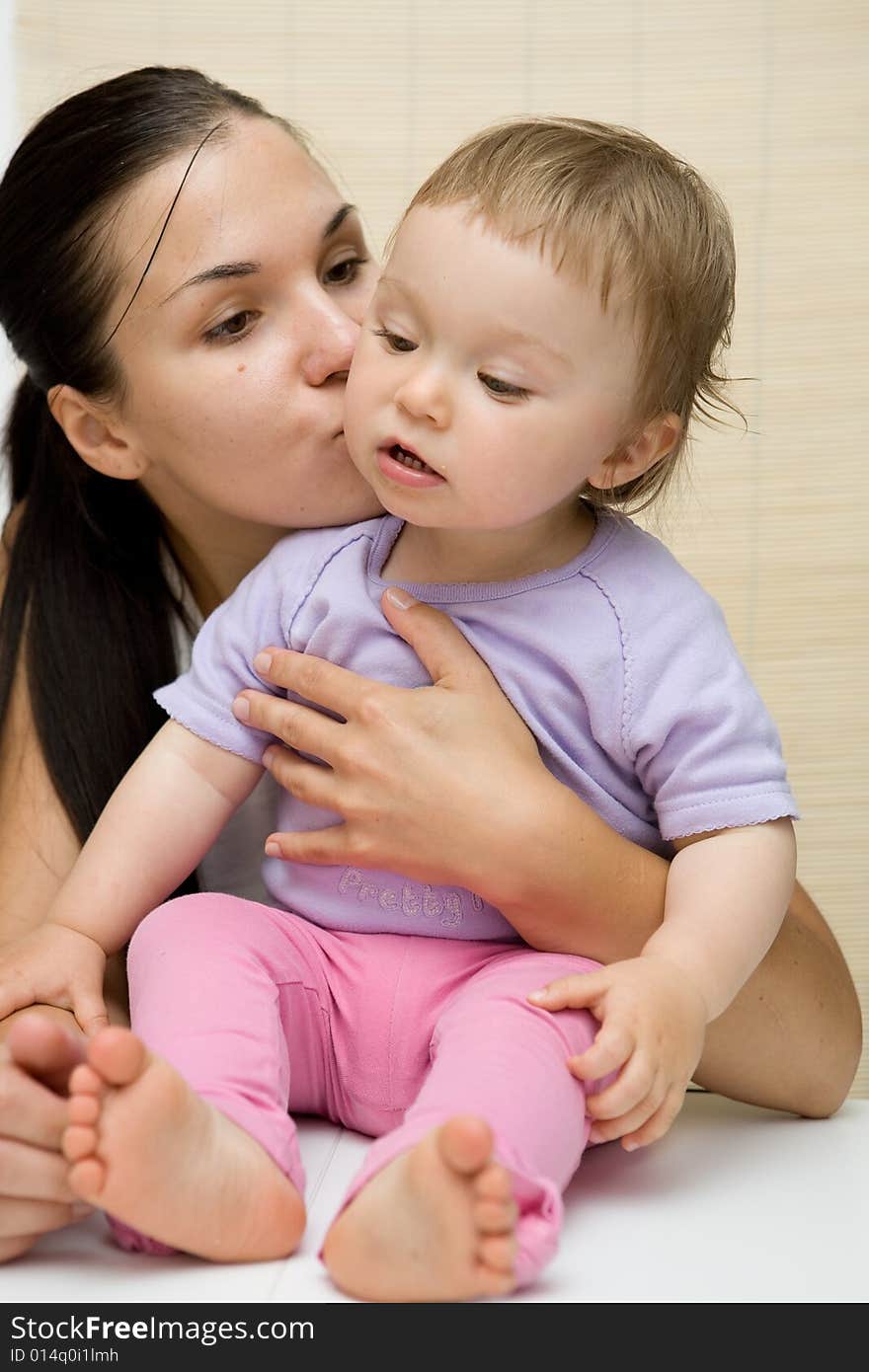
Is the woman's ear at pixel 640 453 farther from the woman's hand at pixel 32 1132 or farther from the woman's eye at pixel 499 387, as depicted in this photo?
the woman's hand at pixel 32 1132

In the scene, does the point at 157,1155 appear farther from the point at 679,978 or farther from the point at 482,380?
the point at 482,380

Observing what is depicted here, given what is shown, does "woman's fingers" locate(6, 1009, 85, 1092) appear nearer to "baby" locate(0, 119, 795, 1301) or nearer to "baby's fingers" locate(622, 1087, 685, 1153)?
"baby" locate(0, 119, 795, 1301)

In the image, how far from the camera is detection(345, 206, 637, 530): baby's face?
3.64 ft

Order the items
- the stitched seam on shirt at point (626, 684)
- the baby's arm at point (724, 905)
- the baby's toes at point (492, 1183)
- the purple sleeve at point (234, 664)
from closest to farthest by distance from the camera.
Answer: the baby's toes at point (492, 1183)
the baby's arm at point (724, 905)
the stitched seam on shirt at point (626, 684)
the purple sleeve at point (234, 664)

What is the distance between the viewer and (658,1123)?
105 cm

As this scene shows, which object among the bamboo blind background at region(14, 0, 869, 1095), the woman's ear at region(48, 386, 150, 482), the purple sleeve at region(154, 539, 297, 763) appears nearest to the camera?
the purple sleeve at region(154, 539, 297, 763)

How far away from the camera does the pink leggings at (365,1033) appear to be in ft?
3.12

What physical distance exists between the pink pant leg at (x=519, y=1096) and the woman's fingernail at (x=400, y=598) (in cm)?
31

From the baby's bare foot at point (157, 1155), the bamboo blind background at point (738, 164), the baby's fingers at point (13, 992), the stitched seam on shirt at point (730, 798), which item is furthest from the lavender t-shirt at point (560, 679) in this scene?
the bamboo blind background at point (738, 164)

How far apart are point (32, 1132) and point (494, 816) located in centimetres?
39

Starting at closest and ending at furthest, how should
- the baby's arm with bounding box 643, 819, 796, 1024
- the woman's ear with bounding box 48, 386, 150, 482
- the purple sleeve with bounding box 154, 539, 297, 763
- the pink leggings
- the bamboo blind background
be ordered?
the pink leggings → the baby's arm with bounding box 643, 819, 796, 1024 → the purple sleeve with bounding box 154, 539, 297, 763 → the woman's ear with bounding box 48, 386, 150, 482 → the bamboo blind background

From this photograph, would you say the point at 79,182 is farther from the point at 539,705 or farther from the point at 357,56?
the point at 357,56

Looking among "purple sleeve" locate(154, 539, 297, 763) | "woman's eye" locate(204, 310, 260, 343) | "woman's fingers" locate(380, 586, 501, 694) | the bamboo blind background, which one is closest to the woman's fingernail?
"woman's fingers" locate(380, 586, 501, 694)
